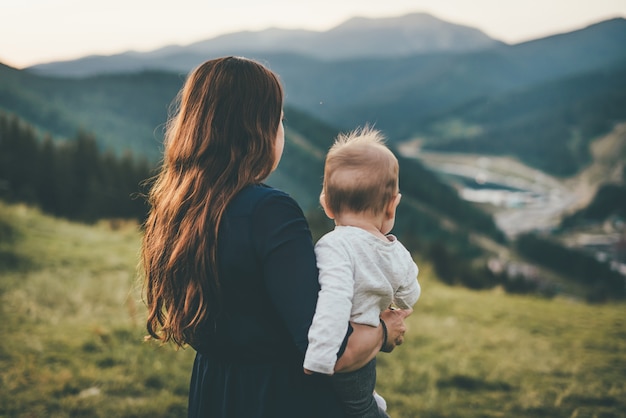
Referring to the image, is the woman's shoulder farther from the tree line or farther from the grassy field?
the tree line

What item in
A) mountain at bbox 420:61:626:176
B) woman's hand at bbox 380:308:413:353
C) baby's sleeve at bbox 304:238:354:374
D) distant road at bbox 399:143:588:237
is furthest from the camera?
mountain at bbox 420:61:626:176

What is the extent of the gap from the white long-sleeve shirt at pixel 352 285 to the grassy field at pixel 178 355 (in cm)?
250

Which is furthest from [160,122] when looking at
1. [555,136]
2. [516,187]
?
[555,136]

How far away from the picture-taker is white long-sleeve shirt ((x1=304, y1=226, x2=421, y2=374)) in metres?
1.49

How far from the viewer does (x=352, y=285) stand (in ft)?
5.16

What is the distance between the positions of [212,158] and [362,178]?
0.49 m

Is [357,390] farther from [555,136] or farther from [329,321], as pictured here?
[555,136]

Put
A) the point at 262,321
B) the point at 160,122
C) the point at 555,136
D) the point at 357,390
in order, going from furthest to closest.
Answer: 1. the point at 555,136
2. the point at 160,122
3. the point at 357,390
4. the point at 262,321

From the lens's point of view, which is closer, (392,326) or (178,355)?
(392,326)

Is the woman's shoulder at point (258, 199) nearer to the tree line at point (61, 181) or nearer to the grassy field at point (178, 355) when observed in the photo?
the grassy field at point (178, 355)

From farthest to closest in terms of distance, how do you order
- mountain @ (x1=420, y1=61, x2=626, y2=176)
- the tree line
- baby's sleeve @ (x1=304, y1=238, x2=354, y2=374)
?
1. mountain @ (x1=420, y1=61, x2=626, y2=176)
2. the tree line
3. baby's sleeve @ (x1=304, y1=238, x2=354, y2=374)

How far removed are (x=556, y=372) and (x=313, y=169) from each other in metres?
84.9

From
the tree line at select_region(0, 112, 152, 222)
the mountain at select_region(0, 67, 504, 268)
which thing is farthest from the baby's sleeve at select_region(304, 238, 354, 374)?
the mountain at select_region(0, 67, 504, 268)

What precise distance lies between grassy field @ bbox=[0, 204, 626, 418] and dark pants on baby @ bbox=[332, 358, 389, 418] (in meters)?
2.41
